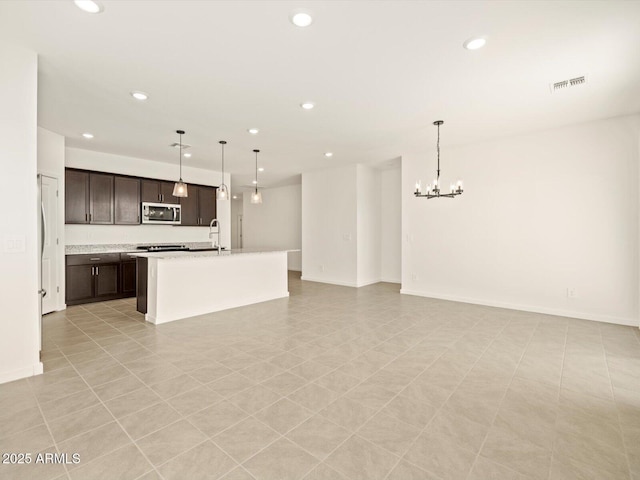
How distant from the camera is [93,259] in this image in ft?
18.3

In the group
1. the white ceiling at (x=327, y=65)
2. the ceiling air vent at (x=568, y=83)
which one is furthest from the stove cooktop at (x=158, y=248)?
the ceiling air vent at (x=568, y=83)

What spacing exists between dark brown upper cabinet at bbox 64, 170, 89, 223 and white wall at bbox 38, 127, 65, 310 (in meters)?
0.31

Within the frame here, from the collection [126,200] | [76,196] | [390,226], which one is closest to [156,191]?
[126,200]

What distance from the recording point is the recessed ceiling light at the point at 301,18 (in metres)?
2.26

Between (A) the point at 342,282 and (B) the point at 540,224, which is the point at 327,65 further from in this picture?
(A) the point at 342,282

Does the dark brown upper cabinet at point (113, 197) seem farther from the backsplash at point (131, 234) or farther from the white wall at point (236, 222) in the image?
the white wall at point (236, 222)

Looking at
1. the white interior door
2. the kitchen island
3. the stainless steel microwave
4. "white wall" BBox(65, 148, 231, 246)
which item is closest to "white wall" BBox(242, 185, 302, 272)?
"white wall" BBox(65, 148, 231, 246)

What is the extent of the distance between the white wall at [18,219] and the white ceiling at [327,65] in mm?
326

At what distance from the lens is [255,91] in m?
3.52

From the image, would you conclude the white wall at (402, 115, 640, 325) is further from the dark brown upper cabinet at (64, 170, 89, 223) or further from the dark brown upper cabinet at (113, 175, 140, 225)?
the dark brown upper cabinet at (64, 170, 89, 223)

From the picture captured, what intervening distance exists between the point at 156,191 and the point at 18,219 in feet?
13.7

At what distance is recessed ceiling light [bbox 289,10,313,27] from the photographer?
2258 millimetres

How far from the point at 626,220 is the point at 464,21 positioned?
4017mm

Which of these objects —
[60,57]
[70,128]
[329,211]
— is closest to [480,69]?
[60,57]
